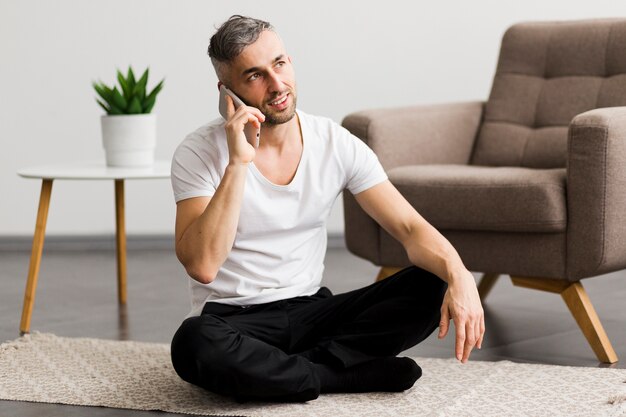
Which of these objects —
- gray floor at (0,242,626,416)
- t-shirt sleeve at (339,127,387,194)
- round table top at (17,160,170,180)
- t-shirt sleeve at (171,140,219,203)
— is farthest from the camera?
round table top at (17,160,170,180)

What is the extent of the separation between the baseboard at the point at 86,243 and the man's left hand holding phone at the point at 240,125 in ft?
8.00

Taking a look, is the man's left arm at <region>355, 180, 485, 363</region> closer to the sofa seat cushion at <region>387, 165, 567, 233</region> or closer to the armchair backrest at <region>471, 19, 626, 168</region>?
the sofa seat cushion at <region>387, 165, 567, 233</region>

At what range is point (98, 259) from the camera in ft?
14.3

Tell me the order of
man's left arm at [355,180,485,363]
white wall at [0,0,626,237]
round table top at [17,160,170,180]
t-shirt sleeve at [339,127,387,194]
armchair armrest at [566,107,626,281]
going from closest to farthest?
man's left arm at [355,180,485,363]
t-shirt sleeve at [339,127,387,194]
armchair armrest at [566,107,626,281]
round table top at [17,160,170,180]
white wall at [0,0,626,237]

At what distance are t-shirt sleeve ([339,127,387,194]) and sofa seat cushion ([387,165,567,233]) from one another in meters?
0.43

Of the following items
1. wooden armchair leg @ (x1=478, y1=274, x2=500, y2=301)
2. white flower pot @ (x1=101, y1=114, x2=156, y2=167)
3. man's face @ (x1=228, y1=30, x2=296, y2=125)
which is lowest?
wooden armchair leg @ (x1=478, y1=274, x2=500, y2=301)

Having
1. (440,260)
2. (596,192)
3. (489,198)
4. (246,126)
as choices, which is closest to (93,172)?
(246,126)

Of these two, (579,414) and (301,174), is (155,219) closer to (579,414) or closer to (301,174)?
(301,174)

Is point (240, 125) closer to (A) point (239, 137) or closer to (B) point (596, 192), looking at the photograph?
(A) point (239, 137)

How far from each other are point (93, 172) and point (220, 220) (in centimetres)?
107

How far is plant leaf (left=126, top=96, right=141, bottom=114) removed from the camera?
126 inches

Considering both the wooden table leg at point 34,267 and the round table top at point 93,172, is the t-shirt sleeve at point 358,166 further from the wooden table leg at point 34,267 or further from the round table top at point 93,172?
the wooden table leg at point 34,267

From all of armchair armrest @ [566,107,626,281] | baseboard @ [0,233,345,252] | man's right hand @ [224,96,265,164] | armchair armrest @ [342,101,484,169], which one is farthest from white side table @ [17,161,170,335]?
baseboard @ [0,233,345,252]

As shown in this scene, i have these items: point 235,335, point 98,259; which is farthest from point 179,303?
point 235,335
